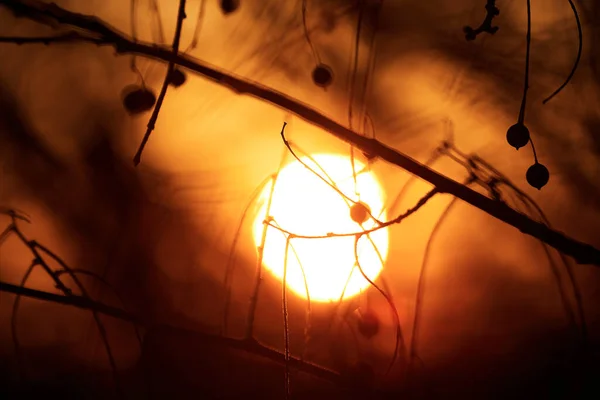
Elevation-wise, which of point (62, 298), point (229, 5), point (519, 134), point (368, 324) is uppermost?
point (229, 5)

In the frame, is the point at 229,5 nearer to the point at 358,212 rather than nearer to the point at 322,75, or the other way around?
the point at 322,75

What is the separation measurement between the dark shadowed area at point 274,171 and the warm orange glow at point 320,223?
0.05 meters

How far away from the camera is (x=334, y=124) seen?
1.96 feet

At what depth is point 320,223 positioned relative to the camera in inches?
37.5

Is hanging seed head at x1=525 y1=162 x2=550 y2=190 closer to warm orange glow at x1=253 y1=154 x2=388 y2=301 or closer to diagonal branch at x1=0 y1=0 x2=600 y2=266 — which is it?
diagonal branch at x1=0 y1=0 x2=600 y2=266

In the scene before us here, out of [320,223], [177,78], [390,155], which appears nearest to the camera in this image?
[390,155]

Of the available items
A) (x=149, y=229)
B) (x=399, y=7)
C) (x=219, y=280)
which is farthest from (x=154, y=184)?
(x=399, y=7)

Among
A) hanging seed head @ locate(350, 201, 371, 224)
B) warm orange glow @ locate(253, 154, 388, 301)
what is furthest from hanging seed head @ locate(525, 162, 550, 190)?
warm orange glow @ locate(253, 154, 388, 301)

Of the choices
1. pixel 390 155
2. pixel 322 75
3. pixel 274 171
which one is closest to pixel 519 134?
pixel 390 155

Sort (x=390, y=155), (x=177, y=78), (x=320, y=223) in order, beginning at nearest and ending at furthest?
(x=390, y=155) → (x=177, y=78) → (x=320, y=223)

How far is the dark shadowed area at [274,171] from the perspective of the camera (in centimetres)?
98

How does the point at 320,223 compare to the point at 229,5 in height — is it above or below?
below

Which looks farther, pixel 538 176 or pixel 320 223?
pixel 320 223

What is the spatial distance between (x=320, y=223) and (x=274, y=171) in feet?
0.47
